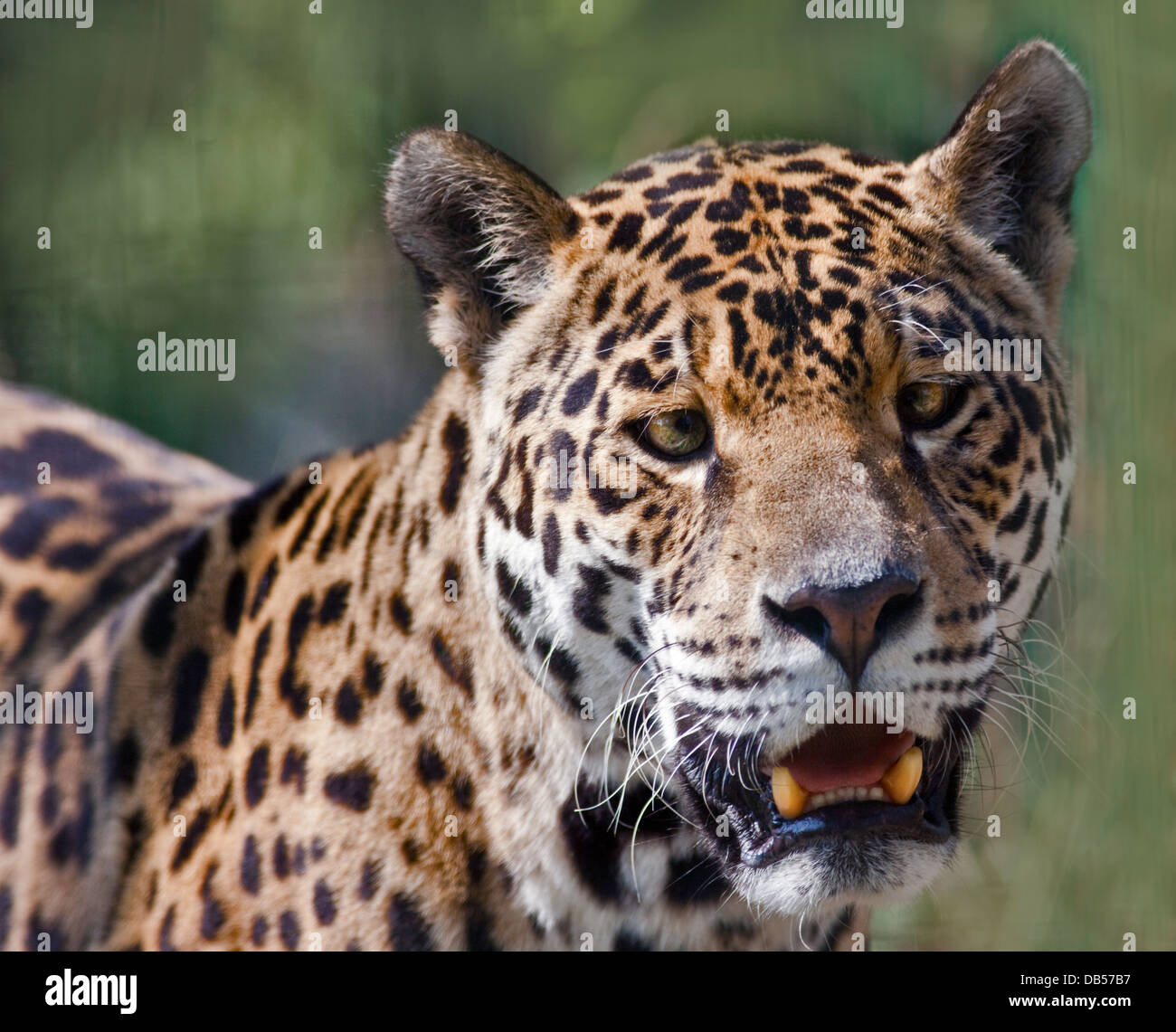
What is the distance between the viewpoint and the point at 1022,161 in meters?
3.66

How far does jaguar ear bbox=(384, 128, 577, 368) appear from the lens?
11.6 feet

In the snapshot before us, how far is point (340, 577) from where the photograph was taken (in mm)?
3781

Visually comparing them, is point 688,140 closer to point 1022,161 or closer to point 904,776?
point 1022,161

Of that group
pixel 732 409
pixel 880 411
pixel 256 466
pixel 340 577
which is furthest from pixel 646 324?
pixel 256 466

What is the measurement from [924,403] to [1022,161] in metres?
0.85
